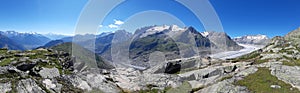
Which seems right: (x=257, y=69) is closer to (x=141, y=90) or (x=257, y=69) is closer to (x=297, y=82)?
(x=297, y=82)

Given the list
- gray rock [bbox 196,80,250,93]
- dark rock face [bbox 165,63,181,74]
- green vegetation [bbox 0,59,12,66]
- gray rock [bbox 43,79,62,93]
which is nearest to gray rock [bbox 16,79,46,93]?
gray rock [bbox 43,79,62,93]

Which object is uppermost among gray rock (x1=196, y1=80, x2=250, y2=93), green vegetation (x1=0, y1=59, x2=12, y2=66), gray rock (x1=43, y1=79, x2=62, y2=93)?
green vegetation (x1=0, y1=59, x2=12, y2=66)

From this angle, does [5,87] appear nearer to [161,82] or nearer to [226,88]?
[161,82]

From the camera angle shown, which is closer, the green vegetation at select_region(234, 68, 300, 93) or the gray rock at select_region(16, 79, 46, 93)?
the gray rock at select_region(16, 79, 46, 93)

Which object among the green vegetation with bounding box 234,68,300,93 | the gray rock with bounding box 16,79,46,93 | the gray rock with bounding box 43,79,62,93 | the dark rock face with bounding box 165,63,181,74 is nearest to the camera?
the gray rock with bounding box 16,79,46,93

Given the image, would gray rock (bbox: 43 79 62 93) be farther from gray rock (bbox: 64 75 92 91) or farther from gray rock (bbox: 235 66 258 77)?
gray rock (bbox: 235 66 258 77)

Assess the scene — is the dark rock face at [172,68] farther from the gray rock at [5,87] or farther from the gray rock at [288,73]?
the gray rock at [5,87]
